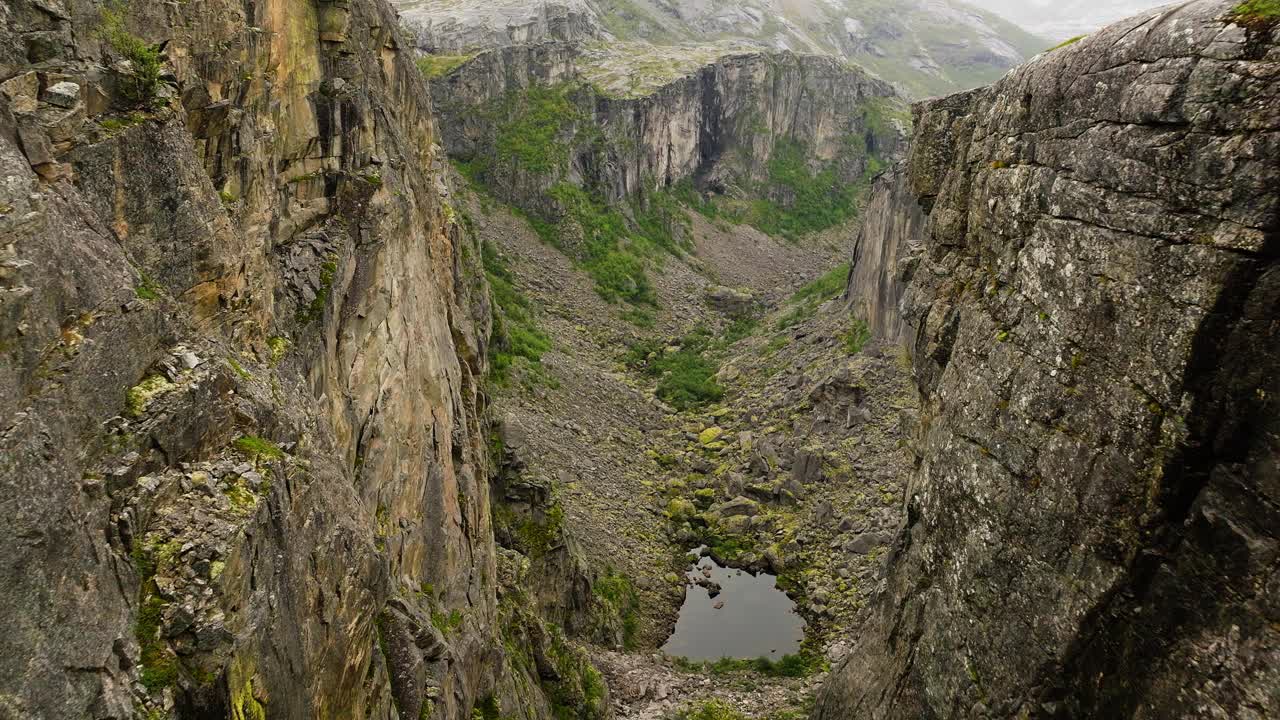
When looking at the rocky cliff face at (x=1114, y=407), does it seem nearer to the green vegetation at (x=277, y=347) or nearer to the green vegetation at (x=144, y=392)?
the green vegetation at (x=277, y=347)

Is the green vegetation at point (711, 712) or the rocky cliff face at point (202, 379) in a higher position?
the rocky cliff face at point (202, 379)

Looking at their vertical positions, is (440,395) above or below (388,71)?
below

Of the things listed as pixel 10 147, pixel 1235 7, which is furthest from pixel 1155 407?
pixel 10 147

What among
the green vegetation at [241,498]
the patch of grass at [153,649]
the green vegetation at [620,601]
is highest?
the green vegetation at [241,498]

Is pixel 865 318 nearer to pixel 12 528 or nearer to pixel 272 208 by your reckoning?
pixel 272 208

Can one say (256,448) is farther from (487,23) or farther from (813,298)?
(487,23)

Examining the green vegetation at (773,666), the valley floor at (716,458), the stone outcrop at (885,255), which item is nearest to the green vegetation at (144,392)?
the valley floor at (716,458)

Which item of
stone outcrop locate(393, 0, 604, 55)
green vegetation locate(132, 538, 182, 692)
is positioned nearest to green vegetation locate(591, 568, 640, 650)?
green vegetation locate(132, 538, 182, 692)
